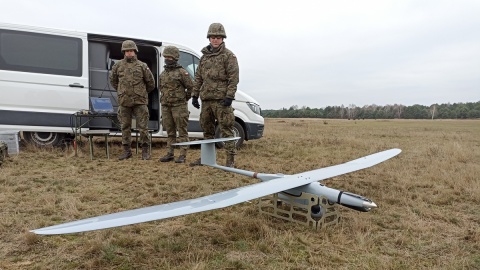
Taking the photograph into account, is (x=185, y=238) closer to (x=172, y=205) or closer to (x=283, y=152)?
(x=172, y=205)

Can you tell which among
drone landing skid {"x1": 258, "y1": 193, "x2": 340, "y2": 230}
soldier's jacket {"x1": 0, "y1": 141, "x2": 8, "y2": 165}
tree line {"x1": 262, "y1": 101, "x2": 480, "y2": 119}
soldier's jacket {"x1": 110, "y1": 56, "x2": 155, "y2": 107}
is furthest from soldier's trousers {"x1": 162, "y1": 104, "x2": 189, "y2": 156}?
tree line {"x1": 262, "y1": 101, "x2": 480, "y2": 119}

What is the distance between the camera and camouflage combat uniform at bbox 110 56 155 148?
6301 millimetres

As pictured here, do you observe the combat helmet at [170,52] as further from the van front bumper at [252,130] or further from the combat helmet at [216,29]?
the van front bumper at [252,130]

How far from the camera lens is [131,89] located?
248 inches

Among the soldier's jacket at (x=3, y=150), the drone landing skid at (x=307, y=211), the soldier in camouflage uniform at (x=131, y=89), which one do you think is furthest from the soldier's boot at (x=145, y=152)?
the drone landing skid at (x=307, y=211)

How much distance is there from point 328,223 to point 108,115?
5.15m

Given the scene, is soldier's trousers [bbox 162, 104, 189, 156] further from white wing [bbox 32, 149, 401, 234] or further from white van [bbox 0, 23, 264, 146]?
white wing [bbox 32, 149, 401, 234]

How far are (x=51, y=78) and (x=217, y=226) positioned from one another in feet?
17.6

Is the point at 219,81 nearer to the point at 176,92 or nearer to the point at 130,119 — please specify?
the point at 176,92

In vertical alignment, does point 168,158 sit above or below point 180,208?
below

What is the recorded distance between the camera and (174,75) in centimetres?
626

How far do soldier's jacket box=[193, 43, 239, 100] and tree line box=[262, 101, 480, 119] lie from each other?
57.7 meters

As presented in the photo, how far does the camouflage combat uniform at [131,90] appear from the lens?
6301 millimetres

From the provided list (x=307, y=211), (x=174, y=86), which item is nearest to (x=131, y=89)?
(x=174, y=86)
